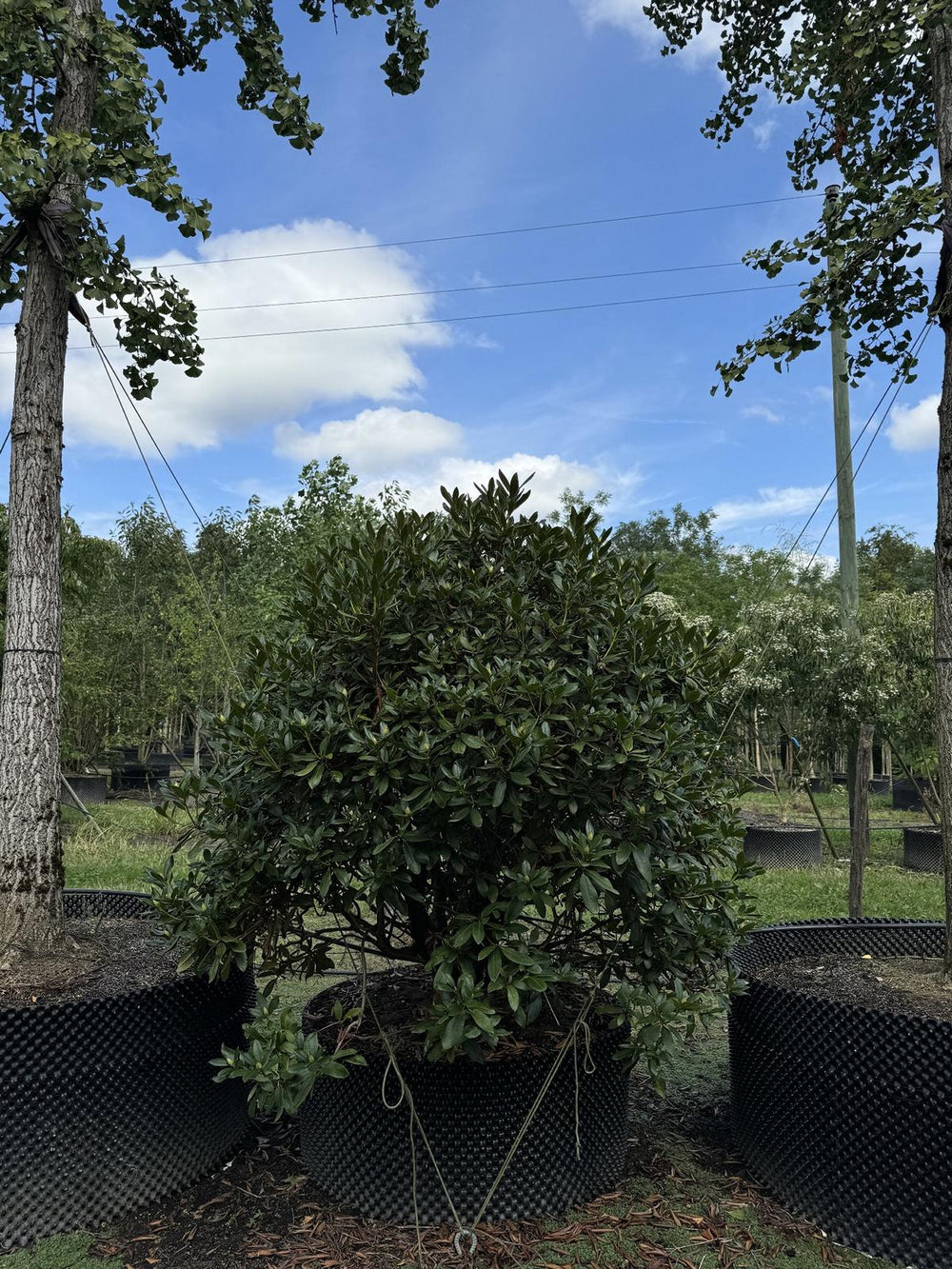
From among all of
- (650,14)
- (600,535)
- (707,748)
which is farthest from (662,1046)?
(650,14)

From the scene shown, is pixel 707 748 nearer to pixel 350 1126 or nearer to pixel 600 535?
pixel 600 535

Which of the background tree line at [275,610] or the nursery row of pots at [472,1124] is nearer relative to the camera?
the nursery row of pots at [472,1124]

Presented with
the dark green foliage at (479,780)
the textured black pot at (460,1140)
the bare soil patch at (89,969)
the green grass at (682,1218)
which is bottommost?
the green grass at (682,1218)

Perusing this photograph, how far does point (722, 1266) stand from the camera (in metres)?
2.67

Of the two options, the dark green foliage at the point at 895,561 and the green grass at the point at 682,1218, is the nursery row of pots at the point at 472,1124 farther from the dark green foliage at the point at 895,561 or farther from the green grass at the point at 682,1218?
the dark green foliage at the point at 895,561

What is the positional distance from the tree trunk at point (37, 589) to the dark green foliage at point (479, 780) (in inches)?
32.8

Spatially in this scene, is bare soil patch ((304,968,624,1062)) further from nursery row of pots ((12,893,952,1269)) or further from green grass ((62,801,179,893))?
green grass ((62,801,179,893))

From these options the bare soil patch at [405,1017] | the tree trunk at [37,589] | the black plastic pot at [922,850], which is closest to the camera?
the bare soil patch at [405,1017]

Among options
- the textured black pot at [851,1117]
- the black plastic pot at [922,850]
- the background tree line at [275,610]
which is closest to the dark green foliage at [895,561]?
the background tree line at [275,610]

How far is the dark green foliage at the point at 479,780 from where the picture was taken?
8.80ft

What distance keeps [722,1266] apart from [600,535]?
2.31 metres

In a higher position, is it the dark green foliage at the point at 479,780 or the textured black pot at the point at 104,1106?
the dark green foliage at the point at 479,780

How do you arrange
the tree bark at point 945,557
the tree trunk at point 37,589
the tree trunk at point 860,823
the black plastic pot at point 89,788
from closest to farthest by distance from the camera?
the tree bark at point 945,557, the tree trunk at point 37,589, the tree trunk at point 860,823, the black plastic pot at point 89,788

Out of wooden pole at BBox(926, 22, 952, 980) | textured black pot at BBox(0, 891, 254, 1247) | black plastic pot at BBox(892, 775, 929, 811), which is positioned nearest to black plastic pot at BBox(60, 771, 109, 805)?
textured black pot at BBox(0, 891, 254, 1247)
